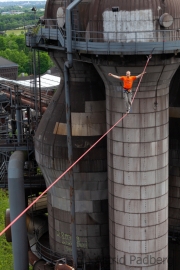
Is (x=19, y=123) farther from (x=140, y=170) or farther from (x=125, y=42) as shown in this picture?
(x=125, y=42)

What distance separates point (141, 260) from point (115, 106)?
29.1 feet

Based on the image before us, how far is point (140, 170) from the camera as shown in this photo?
24812 mm

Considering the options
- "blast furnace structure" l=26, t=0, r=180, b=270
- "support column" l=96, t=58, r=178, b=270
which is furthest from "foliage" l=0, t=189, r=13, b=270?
"support column" l=96, t=58, r=178, b=270

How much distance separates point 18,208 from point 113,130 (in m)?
9.26

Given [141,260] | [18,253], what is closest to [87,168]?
[141,260]

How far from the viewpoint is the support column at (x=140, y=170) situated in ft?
79.2

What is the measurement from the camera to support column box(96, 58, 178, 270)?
24.1 meters

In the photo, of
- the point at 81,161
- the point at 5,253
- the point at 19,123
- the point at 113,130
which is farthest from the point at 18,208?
the point at 5,253

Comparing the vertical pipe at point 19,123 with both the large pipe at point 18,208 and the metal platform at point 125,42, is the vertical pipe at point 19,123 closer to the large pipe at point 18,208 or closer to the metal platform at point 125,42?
the large pipe at point 18,208

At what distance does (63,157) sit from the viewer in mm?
28062

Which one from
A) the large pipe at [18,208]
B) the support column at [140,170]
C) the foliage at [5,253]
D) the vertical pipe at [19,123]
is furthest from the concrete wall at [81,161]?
the foliage at [5,253]

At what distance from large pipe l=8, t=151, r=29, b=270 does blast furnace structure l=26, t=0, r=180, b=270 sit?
5.71 feet

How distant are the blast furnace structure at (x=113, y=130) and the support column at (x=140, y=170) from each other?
55 millimetres

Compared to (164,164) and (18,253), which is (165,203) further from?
(18,253)
